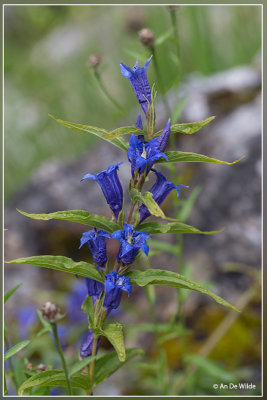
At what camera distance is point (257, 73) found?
250 cm

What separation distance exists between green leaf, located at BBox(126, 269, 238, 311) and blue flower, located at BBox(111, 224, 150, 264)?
0.13ft

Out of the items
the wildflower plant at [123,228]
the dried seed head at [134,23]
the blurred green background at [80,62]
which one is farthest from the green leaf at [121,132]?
the blurred green background at [80,62]

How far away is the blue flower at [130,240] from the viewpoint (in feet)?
2.54

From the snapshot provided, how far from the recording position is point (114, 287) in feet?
2.60

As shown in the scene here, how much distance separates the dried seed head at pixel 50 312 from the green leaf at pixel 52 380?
9 centimetres

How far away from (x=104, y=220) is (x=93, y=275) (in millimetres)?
97

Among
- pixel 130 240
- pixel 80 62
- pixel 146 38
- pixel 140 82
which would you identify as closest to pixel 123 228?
pixel 130 240

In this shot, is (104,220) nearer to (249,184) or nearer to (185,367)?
(185,367)

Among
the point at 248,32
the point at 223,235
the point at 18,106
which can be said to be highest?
the point at 248,32

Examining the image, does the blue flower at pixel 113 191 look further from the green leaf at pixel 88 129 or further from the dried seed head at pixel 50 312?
the dried seed head at pixel 50 312

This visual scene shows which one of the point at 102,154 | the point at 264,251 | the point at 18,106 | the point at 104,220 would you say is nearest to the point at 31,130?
the point at 18,106

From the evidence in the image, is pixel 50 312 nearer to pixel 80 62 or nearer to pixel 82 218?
pixel 82 218

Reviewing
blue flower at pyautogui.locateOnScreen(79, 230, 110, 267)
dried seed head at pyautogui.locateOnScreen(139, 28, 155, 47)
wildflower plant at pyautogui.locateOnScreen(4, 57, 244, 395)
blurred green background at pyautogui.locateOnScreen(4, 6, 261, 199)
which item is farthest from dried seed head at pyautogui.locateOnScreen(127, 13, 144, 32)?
blue flower at pyautogui.locateOnScreen(79, 230, 110, 267)

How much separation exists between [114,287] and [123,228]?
0.33ft
